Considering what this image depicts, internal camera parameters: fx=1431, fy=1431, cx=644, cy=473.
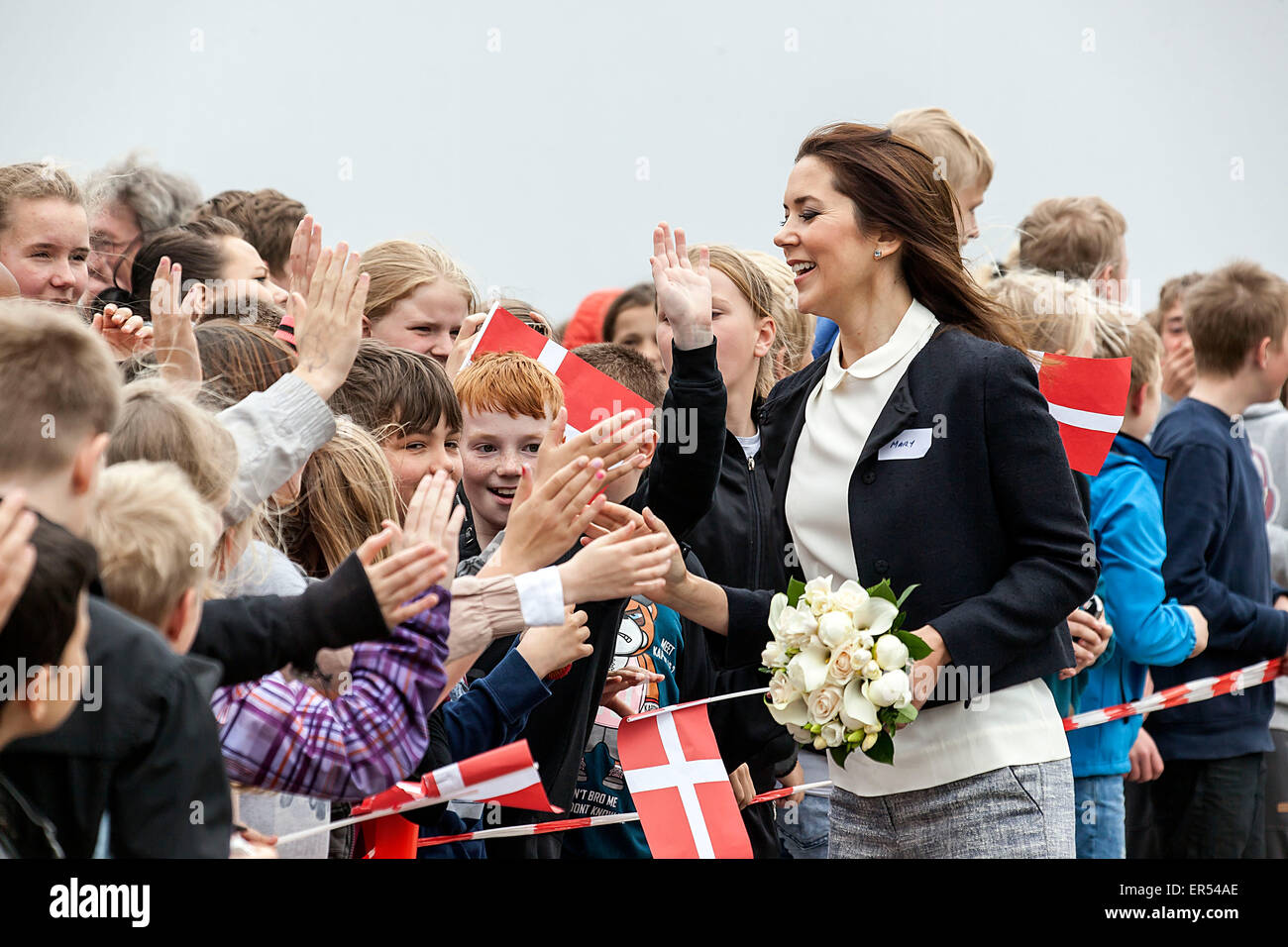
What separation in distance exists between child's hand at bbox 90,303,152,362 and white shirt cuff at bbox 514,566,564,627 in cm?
121

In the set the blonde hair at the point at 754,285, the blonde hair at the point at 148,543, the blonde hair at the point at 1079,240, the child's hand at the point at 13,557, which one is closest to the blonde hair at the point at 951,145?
the blonde hair at the point at 1079,240

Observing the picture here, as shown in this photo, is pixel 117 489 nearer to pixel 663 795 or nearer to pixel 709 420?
pixel 709 420

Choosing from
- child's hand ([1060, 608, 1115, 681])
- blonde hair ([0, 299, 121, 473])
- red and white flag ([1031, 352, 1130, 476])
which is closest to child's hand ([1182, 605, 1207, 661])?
child's hand ([1060, 608, 1115, 681])

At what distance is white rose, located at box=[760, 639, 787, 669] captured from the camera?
311cm

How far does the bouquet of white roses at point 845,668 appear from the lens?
2906mm

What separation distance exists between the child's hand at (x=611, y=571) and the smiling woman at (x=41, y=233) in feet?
6.57

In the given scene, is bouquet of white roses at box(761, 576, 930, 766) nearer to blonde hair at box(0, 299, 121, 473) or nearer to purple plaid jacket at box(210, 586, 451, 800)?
purple plaid jacket at box(210, 586, 451, 800)

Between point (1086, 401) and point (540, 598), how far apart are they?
168 centimetres

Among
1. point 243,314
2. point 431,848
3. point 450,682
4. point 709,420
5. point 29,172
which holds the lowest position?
point 431,848

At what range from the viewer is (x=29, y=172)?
415 cm

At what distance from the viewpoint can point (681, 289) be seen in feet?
11.1

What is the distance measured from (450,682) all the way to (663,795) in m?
0.77

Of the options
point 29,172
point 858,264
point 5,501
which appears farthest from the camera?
point 29,172

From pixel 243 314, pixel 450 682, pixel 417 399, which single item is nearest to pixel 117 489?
pixel 450 682
